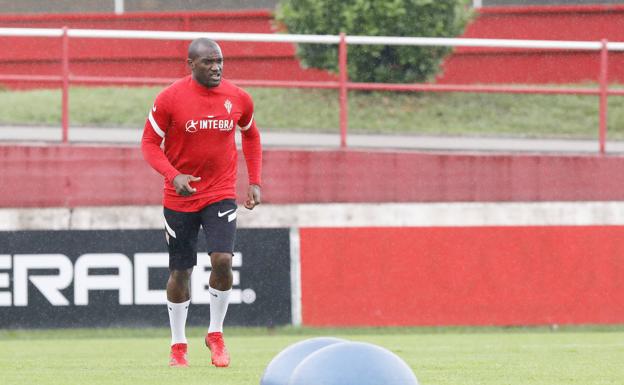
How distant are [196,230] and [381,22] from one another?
34.5 feet

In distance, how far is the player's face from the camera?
927 cm

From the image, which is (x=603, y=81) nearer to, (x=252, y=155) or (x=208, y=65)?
(x=252, y=155)

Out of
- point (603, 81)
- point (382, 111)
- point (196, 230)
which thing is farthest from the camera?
point (382, 111)

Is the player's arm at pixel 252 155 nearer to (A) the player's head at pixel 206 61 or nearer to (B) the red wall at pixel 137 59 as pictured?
Result: (A) the player's head at pixel 206 61

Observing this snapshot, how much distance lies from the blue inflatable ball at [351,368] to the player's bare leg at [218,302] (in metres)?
3.99

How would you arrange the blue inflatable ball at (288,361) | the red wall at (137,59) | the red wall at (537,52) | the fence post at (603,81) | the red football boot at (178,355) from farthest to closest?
the red wall at (537,52) → the red wall at (137,59) → the fence post at (603,81) → the red football boot at (178,355) → the blue inflatable ball at (288,361)

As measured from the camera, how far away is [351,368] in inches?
218

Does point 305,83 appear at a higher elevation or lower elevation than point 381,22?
lower

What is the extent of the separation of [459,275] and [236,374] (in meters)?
6.38

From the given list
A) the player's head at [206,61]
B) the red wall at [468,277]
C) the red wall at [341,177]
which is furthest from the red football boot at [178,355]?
the red wall at [341,177]

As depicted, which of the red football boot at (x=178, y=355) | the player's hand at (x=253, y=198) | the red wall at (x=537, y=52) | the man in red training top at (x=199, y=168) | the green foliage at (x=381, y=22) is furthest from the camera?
the green foliage at (x=381, y=22)

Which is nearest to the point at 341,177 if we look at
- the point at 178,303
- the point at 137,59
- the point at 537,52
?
the point at 137,59

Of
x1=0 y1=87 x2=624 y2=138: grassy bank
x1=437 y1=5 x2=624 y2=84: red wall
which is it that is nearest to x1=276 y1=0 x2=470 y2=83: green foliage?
x1=0 y1=87 x2=624 y2=138: grassy bank

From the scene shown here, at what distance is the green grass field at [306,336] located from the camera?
8.80 metres
